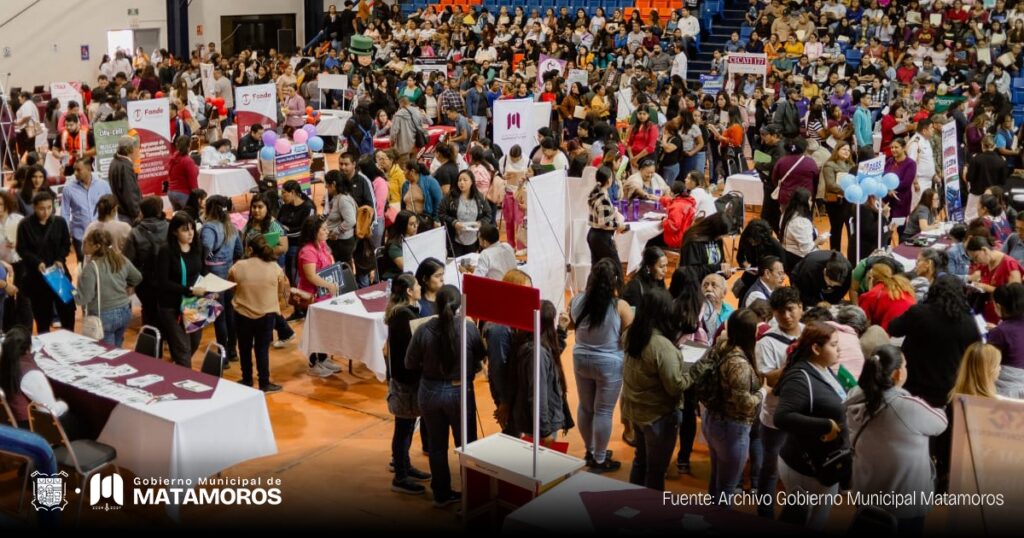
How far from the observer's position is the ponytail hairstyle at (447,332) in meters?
5.67

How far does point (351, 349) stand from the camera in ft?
25.9

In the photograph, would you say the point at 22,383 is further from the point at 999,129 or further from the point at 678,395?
the point at 999,129

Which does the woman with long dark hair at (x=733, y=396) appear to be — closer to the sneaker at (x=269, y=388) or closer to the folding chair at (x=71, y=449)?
the folding chair at (x=71, y=449)

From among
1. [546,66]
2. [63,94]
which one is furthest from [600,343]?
[63,94]

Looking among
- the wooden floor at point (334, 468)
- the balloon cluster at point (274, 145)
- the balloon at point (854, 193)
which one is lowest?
the wooden floor at point (334, 468)

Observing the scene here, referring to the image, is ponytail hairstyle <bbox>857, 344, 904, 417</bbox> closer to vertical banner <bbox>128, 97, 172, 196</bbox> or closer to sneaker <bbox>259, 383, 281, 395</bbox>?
sneaker <bbox>259, 383, 281, 395</bbox>

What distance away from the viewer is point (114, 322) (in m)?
7.28

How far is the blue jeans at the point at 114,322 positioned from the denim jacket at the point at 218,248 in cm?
84

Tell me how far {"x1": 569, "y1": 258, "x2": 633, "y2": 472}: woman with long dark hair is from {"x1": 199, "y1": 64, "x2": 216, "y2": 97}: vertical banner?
15382 millimetres

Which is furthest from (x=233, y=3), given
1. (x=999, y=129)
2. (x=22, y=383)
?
(x=22, y=383)

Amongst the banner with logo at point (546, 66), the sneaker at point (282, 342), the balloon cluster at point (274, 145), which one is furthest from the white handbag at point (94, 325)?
the banner with logo at point (546, 66)

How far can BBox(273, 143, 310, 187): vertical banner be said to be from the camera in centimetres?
1209

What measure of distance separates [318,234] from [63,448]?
9.42ft

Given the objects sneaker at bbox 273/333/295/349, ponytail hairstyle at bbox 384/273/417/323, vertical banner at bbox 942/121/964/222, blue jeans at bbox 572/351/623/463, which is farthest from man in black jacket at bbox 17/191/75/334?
vertical banner at bbox 942/121/964/222
